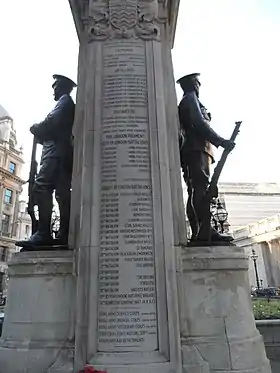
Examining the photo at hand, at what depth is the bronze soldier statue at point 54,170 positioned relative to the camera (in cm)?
706

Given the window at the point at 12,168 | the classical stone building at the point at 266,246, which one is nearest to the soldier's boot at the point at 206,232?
the window at the point at 12,168

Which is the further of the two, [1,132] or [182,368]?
[1,132]

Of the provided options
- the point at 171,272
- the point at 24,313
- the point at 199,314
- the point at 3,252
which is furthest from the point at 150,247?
the point at 3,252

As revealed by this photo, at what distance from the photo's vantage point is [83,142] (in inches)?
267

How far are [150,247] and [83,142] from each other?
8.75 ft

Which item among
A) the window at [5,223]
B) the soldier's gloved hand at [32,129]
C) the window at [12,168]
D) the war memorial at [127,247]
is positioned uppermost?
the window at [12,168]

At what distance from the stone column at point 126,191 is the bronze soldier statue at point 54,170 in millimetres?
531

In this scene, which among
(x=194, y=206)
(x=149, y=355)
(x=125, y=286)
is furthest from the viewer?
(x=194, y=206)

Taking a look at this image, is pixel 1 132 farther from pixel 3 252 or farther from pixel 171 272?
Answer: pixel 171 272

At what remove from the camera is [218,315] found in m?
5.70

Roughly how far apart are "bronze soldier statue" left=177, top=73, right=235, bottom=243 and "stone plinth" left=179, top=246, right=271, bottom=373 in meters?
0.83

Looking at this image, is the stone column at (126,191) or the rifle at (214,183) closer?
the stone column at (126,191)

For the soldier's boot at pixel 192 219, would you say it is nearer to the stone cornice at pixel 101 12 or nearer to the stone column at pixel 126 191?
the stone column at pixel 126 191

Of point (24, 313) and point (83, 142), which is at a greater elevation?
point (83, 142)
